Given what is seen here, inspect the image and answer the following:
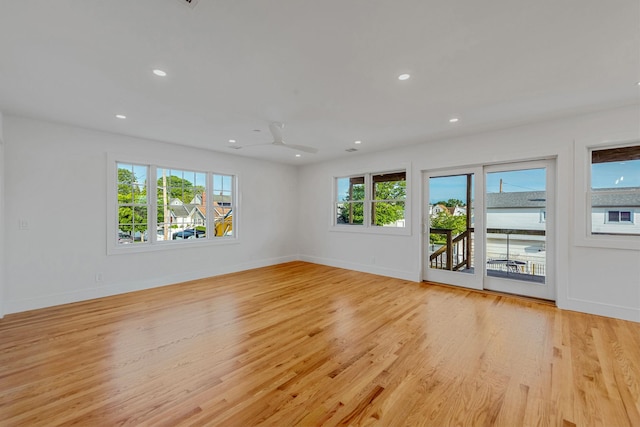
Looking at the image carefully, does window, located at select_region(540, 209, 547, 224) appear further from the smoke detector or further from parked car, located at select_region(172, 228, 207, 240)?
parked car, located at select_region(172, 228, 207, 240)

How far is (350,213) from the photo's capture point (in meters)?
6.45

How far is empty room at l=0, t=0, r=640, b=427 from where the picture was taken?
187 centimetres

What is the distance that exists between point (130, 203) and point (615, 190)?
23.2 feet

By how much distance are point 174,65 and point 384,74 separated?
1.89 meters

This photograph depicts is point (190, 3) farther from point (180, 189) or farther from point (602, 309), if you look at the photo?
point (602, 309)

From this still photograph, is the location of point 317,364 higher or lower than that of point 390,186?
lower

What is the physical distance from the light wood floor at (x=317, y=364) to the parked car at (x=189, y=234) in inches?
61.7

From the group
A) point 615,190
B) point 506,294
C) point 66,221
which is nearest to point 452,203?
point 506,294

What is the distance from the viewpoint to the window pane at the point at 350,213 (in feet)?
20.5

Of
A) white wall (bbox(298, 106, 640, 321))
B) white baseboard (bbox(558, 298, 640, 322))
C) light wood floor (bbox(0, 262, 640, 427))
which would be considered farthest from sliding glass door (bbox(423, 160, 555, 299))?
light wood floor (bbox(0, 262, 640, 427))

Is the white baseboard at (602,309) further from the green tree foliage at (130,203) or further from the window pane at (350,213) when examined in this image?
the green tree foliage at (130,203)

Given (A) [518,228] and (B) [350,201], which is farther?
(B) [350,201]

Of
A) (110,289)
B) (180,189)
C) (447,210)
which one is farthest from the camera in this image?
(180,189)

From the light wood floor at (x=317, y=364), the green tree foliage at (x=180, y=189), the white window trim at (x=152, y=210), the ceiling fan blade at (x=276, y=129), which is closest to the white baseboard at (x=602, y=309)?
the light wood floor at (x=317, y=364)
